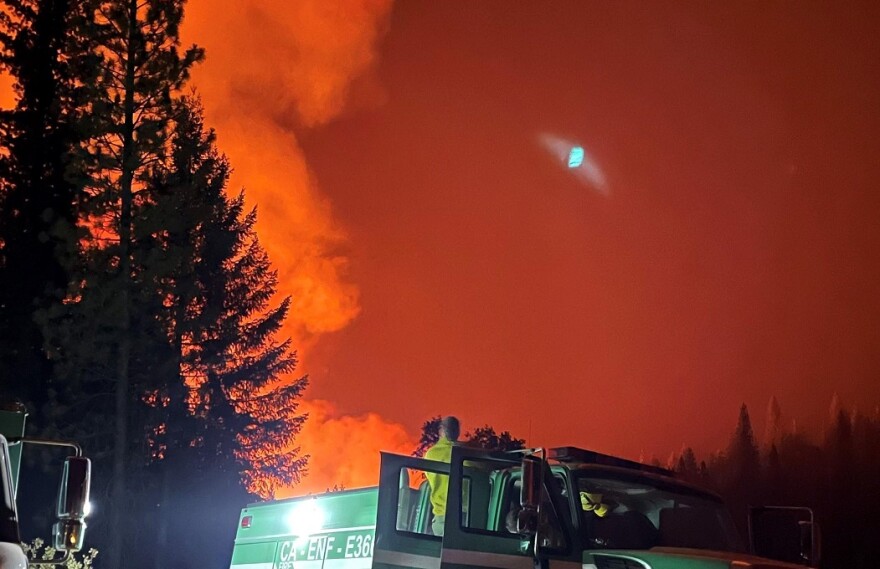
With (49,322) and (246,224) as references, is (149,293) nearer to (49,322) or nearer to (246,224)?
(49,322)

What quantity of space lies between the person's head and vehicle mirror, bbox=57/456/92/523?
2.85m

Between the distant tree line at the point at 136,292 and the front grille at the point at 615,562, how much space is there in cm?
1871

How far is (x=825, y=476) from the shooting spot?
26.3 metres

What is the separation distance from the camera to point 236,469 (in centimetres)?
2902

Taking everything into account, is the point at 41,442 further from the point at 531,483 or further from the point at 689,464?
the point at 689,464

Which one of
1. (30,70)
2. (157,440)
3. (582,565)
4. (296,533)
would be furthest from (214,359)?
(582,565)

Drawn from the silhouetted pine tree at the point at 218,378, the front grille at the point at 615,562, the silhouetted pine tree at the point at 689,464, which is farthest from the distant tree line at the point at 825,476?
the front grille at the point at 615,562

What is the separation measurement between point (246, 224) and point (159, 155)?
810 cm

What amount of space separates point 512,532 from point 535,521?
260 mm

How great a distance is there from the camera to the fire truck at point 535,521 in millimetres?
5664

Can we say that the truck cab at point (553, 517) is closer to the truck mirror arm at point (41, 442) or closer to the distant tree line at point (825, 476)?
the truck mirror arm at point (41, 442)

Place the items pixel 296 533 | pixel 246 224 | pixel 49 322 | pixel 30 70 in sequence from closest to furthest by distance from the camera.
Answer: pixel 296 533 → pixel 49 322 → pixel 30 70 → pixel 246 224

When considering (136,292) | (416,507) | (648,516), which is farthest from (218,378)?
(648,516)

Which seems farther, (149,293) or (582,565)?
(149,293)
